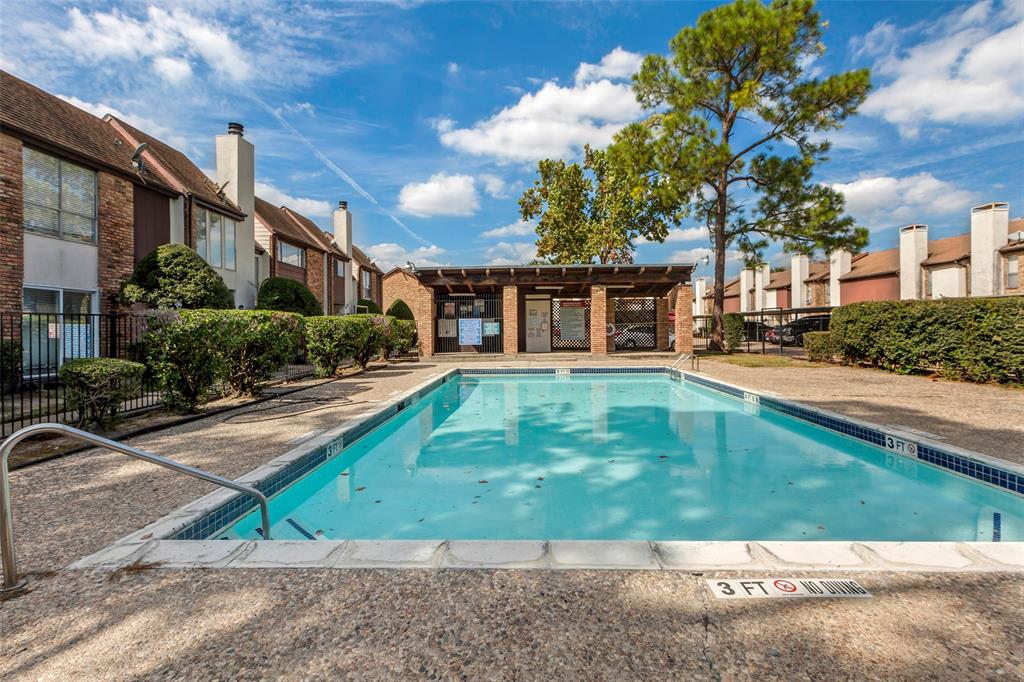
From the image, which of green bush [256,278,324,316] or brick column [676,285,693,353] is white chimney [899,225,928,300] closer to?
brick column [676,285,693,353]

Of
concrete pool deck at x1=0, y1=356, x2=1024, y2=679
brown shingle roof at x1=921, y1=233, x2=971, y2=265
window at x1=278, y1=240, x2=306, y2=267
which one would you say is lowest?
concrete pool deck at x1=0, y1=356, x2=1024, y2=679

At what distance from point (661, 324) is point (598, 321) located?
452 cm

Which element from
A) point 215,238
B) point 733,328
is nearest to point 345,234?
point 215,238

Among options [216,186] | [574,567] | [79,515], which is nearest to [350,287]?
[216,186]

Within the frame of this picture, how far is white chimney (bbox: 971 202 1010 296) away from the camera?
25.9m

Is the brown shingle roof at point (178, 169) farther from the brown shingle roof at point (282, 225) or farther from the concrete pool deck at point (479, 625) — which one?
the concrete pool deck at point (479, 625)

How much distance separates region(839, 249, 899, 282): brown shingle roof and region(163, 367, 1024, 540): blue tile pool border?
3289cm

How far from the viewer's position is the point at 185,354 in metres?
7.12

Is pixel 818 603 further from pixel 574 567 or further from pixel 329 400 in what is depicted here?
pixel 329 400

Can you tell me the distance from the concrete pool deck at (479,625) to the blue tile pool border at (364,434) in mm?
534

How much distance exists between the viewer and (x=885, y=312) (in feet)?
39.5

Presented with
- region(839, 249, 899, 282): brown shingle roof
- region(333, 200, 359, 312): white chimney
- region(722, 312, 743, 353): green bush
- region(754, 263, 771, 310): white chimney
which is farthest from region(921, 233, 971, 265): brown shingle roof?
region(333, 200, 359, 312): white chimney

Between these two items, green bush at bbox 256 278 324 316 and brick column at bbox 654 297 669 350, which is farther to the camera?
brick column at bbox 654 297 669 350

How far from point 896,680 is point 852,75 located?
22202mm
